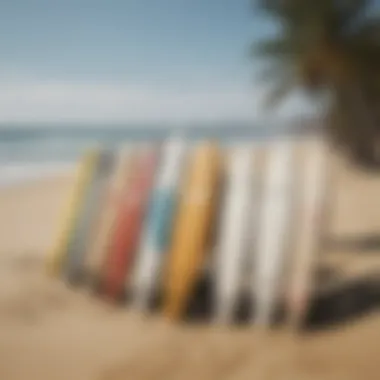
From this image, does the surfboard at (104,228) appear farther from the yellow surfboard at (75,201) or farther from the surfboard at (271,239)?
the surfboard at (271,239)

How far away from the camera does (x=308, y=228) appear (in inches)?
45.7

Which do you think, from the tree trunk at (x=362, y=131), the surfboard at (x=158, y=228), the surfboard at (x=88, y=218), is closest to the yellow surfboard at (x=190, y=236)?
the surfboard at (x=158, y=228)

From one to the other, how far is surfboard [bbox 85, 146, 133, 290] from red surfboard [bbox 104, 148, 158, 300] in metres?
0.01

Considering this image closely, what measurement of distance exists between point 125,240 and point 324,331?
1.28 feet

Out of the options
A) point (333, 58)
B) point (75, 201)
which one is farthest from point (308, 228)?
point (75, 201)

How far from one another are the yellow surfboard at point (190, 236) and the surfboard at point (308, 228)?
16 centimetres

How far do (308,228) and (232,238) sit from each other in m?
0.14

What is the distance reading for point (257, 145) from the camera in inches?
44.4

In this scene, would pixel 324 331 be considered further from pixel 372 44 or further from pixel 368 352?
pixel 372 44

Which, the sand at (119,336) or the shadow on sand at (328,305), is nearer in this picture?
Result: the sand at (119,336)

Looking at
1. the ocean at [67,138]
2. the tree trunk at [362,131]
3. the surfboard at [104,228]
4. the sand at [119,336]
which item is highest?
the tree trunk at [362,131]

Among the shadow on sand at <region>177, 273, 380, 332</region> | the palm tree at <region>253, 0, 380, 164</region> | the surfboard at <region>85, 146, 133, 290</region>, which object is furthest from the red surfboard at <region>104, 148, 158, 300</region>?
the palm tree at <region>253, 0, 380, 164</region>

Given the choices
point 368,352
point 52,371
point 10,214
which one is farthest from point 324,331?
point 10,214

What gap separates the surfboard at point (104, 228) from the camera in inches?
46.4
